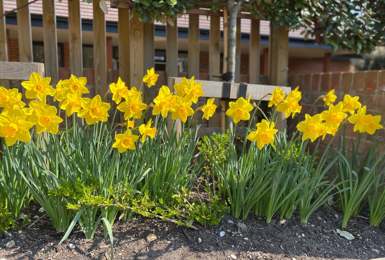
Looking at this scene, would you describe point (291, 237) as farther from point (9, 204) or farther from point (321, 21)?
point (321, 21)

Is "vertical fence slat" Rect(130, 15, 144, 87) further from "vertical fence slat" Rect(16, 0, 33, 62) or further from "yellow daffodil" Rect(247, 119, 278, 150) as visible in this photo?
"yellow daffodil" Rect(247, 119, 278, 150)

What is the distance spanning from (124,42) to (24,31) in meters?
0.82

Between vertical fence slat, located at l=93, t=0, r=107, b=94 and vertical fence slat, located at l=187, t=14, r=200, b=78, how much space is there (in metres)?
0.80

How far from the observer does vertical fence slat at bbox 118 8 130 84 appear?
340cm

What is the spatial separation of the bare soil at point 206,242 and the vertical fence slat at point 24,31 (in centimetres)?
150

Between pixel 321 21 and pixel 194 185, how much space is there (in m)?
1.97

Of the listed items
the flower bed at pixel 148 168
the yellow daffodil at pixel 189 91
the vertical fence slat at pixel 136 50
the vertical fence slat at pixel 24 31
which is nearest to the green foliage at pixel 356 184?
the flower bed at pixel 148 168

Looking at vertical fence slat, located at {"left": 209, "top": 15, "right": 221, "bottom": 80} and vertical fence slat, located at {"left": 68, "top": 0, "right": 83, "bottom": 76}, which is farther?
vertical fence slat, located at {"left": 209, "top": 15, "right": 221, "bottom": 80}

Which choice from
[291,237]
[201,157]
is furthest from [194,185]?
[291,237]

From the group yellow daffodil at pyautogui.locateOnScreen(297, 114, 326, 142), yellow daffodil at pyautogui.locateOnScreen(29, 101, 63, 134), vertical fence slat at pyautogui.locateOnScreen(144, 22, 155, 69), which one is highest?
vertical fence slat at pyautogui.locateOnScreen(144, 22, 155, 69)

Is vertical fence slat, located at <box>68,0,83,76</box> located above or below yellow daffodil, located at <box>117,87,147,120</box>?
above

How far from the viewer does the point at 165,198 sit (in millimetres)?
2314

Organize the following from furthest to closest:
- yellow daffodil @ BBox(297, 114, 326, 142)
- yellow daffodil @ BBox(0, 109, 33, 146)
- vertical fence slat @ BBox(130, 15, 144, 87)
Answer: vertical fence slat @ BBox(130, 15, 144, 87)
yellow daffodil @ BBox(297, 114, 326, 142)
yellow daffodil @ BBox(0, 109, 33, 146)

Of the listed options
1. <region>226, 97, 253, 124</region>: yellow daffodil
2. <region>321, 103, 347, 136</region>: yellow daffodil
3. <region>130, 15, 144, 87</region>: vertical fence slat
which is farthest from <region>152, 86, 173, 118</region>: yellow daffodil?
<region>130, 15, 144, 87</region>: vertical fence slat
